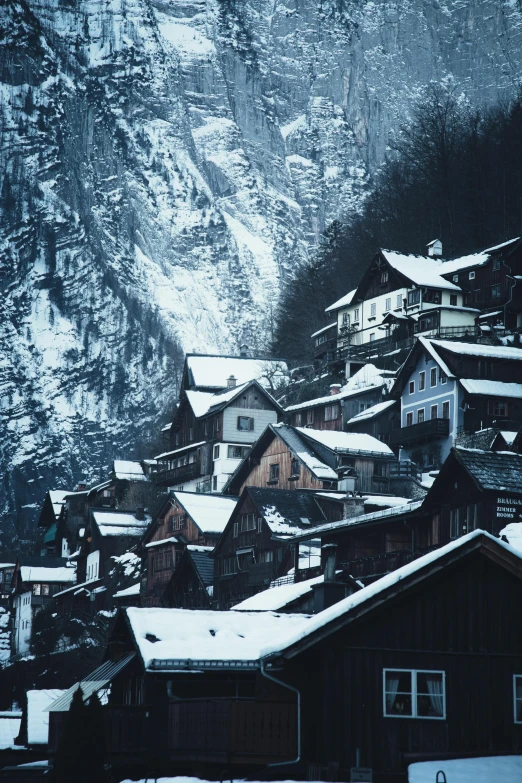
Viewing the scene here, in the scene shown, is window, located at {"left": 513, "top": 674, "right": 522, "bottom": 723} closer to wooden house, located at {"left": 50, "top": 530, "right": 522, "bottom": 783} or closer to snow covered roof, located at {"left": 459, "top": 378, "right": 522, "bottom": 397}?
wooden house, located at {"left": 50, "top": 530, "right": 522, "bottom": 783}

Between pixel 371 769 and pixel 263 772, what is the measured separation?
2.33m

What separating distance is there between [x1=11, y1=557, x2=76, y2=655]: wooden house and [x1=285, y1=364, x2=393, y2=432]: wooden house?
19.2m

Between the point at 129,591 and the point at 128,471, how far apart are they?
82.9ft

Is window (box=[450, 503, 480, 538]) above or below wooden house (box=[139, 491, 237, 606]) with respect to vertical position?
below

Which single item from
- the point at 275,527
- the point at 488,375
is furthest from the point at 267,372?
the point at 275,527

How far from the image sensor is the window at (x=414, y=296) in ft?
291

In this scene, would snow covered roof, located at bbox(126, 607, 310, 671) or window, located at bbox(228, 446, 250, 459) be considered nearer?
snow covered roof, located at bbox(126, 607, 310, 671)

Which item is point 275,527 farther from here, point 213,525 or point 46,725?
point 46,725

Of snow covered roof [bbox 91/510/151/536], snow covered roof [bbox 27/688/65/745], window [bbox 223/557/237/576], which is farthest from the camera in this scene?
snow covered roof [bbox 91/510/151/536]

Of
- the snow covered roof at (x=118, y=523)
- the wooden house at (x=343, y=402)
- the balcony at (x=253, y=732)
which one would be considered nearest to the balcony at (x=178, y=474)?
the snow covered roof at (x=118, y=523)

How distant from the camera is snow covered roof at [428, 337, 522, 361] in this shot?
71.6 metres

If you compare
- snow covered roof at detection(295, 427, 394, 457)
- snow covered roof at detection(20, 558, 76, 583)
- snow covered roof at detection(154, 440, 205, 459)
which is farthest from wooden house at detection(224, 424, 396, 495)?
snow covered roof at detection(20, 558, 76, 583)

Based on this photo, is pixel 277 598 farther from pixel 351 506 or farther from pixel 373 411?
pixel 373 411

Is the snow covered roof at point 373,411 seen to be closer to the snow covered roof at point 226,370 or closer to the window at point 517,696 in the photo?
the snow covered roof at point 226,370
